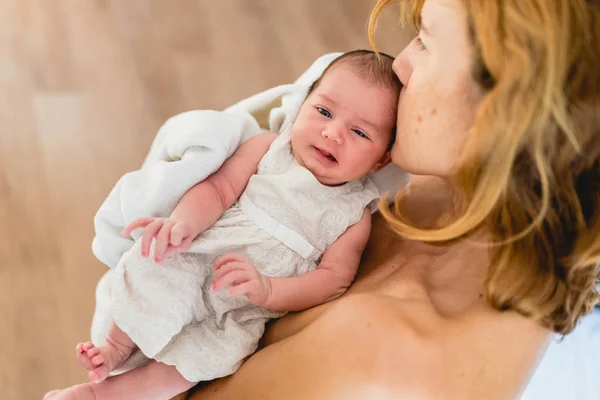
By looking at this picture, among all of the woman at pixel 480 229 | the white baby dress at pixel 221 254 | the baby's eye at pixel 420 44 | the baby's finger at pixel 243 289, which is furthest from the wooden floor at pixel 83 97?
the baby's eye at pixel 420 44

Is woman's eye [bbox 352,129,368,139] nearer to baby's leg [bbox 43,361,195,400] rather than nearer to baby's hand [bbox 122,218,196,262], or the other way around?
baby's hand [bbox 122,218,196,262]

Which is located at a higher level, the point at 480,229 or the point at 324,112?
the point at 324,112

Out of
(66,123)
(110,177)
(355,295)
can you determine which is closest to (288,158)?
(355,295)

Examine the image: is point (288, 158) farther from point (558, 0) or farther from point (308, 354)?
point (558, 0)

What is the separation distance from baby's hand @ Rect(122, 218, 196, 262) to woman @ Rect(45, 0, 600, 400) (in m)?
0.18

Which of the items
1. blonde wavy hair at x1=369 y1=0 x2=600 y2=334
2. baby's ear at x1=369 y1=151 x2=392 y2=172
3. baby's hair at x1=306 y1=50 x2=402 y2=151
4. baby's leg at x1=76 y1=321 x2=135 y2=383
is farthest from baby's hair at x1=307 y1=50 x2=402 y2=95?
baby's leg at x1=76 y1=321 x2=135 y2=383

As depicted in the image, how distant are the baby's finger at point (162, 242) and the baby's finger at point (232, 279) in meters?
0.08

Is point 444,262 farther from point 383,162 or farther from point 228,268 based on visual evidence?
point 228,268

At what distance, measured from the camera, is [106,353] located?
0.89 meters

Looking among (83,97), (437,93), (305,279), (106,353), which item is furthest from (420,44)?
(83,97)

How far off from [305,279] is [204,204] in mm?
182

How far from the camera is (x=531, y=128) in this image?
664 mm

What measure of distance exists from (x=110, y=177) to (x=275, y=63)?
0.59 m

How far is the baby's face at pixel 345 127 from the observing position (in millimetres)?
926
